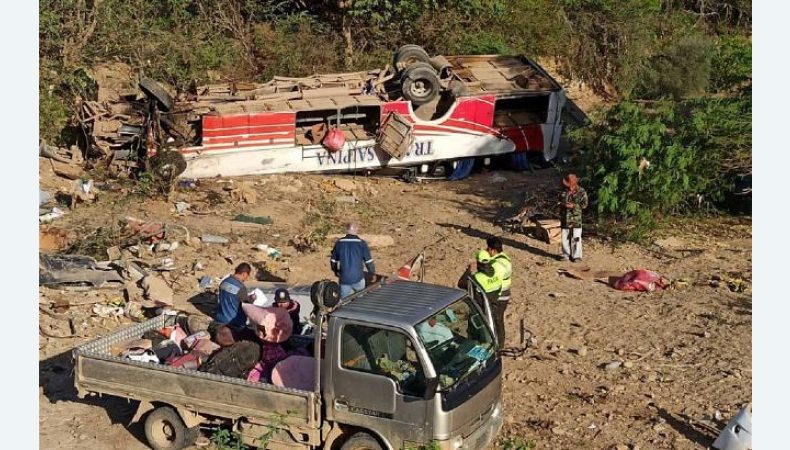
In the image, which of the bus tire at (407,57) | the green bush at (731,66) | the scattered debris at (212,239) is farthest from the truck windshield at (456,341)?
the green bush at (731,66)

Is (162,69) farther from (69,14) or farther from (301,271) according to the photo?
(301,271)

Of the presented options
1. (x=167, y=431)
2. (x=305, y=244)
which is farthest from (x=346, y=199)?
(x=167, y=431)

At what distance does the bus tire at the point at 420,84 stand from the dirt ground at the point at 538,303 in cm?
162

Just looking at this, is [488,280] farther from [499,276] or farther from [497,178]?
[497,178]

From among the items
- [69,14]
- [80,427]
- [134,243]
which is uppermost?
[69,14]

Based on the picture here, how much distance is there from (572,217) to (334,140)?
232 inches

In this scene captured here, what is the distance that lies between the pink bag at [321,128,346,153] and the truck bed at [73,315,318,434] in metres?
9.29

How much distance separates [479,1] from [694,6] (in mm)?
7695

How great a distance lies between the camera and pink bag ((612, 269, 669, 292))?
1259cm

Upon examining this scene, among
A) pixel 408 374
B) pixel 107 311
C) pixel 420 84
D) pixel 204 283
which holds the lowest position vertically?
pixel 107 311

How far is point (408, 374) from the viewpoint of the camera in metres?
7.60

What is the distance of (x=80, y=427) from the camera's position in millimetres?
9508

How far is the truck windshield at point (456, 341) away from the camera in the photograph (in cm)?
763

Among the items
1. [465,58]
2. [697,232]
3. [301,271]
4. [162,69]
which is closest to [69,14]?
[162,69]
